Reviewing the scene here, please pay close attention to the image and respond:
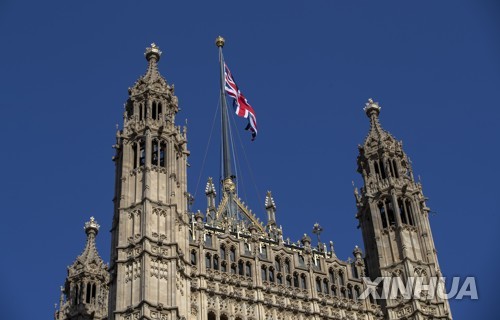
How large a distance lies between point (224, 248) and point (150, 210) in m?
4.41

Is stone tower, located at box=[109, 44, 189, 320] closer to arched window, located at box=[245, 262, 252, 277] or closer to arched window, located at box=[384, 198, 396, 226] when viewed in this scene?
arched window, located at box=[245, 262, 252, 277]

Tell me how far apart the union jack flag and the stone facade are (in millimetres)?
5162

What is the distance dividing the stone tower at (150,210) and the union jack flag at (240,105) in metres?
6.98

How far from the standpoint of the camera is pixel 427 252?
57.1 meters

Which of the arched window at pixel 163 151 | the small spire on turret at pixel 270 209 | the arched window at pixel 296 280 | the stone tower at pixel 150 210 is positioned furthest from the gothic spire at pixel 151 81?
the arched window at pixel 296 280

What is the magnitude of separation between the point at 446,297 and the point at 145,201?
15.8 m

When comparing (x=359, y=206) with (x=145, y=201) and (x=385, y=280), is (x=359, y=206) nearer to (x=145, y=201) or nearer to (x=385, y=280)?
(x=385, y=280)

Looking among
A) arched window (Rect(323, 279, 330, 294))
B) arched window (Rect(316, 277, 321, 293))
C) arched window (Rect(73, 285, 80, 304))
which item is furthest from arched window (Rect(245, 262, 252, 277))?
arched window (Rect(73, 285, 80, 304))

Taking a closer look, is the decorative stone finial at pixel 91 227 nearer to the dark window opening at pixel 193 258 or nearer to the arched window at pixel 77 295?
the arched window at pixel 77 295

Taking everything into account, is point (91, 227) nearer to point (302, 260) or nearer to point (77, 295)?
point (77, 295)

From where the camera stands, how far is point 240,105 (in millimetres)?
66062

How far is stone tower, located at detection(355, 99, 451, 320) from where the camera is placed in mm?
54688

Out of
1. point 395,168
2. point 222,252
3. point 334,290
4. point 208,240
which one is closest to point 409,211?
point 395,168

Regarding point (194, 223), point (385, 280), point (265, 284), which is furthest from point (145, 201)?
point (385, 280)
